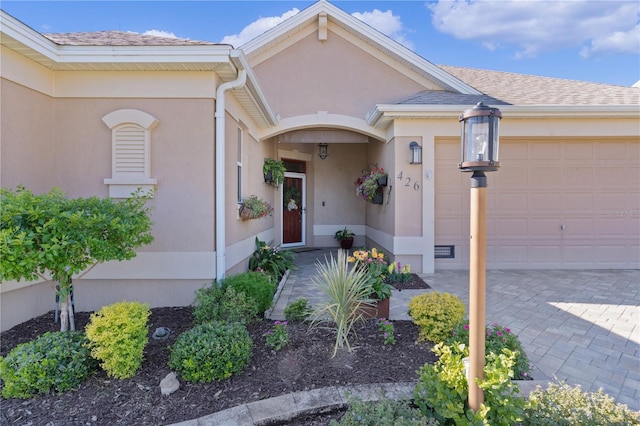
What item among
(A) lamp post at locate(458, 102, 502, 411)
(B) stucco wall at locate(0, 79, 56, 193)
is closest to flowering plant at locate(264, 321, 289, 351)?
(A) lamp post at locate(458, 102, 502, 411)

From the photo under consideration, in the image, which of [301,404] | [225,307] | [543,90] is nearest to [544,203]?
[543,90]

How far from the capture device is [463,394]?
1956mm

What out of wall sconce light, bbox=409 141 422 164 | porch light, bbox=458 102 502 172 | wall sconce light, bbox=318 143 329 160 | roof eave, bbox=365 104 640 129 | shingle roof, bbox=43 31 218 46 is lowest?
porch light, bbox=458 102 502 172

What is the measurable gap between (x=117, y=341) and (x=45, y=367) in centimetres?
50

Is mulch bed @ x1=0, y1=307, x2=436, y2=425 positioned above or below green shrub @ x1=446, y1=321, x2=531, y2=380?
below

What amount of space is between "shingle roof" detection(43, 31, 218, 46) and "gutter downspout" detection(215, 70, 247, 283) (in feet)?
1.81

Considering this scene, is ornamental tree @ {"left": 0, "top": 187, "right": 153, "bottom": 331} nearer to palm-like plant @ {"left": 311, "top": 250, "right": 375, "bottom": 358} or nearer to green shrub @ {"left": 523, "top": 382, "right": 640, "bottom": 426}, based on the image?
palm-like plant @ {"left": 311, "top": 250, "right": 375, "bottom": 358}

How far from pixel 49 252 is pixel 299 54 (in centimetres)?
686

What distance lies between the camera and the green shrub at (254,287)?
411cm

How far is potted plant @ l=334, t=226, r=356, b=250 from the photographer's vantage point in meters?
10.1

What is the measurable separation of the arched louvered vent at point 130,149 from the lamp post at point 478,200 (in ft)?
12.7

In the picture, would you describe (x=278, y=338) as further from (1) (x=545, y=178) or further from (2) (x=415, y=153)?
(1) (x=545, y=178)

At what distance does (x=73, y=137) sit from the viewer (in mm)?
4344

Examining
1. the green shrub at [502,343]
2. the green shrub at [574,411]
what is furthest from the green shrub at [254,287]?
the green shrub at [574,411]
